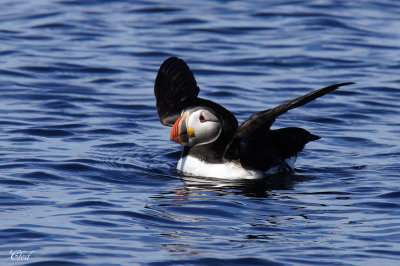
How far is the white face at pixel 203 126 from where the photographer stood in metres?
8.51

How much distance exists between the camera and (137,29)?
53.1 ft

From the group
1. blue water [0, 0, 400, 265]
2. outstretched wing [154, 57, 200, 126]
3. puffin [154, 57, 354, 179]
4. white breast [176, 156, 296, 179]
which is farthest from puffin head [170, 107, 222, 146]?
outstretched wing [154, 57, 200, 126]

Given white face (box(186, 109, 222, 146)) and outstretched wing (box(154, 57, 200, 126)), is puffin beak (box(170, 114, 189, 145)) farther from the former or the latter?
outstretched wing (box(154, 57, 200, 126))

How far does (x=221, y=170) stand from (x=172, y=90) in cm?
125

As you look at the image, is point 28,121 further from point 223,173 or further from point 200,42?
point 200,42

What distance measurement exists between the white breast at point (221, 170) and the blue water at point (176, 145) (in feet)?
0.51

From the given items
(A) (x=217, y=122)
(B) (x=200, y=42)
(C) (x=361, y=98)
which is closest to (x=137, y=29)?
(B) (x=200, y=42)

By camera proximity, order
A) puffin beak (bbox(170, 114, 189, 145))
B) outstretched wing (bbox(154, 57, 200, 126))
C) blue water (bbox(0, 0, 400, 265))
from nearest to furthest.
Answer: blue water (bbox(0, 0, 400, 265)) → puffin beak (bbox(170, 114, 189, 145)) → outstretched wing (bbox(154, 57, 200, 126))

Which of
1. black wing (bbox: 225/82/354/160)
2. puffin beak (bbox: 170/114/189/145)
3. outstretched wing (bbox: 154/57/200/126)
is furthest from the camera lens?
outstretched wing (bbox: 154/57/200/126)

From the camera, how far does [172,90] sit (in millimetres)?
9117

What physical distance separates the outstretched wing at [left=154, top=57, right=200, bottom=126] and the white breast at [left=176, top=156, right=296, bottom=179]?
2.41 feet

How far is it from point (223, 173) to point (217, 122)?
542mm

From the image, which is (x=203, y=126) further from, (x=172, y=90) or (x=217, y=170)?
(x=172, y=90)

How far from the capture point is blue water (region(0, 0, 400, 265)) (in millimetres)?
6184
